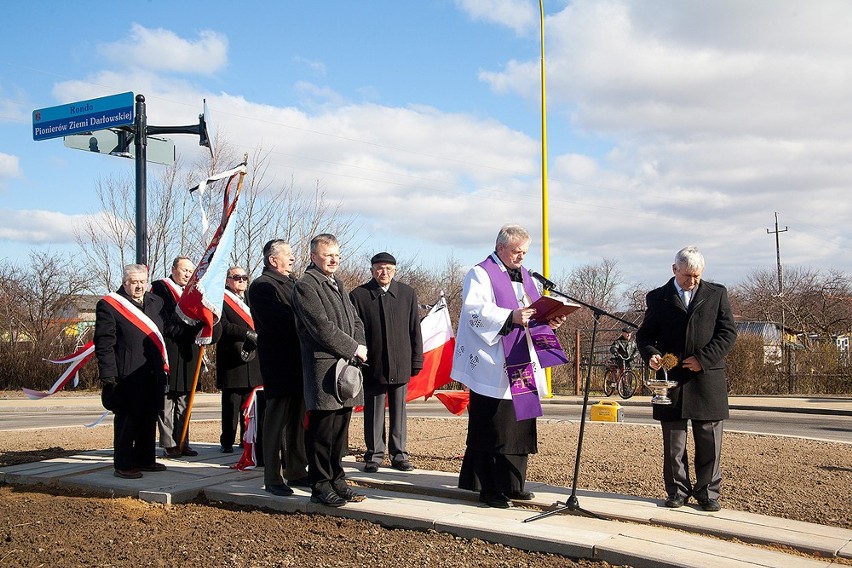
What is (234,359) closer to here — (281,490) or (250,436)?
(250,436)

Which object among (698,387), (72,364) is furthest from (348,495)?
(72,364)

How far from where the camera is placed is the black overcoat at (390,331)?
7.59m

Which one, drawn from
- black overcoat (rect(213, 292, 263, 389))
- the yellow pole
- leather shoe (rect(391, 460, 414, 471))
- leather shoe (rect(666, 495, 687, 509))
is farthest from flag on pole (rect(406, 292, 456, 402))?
the yellow pole

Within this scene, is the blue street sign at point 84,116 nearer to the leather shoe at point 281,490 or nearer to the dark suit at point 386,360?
the dark suit at point 386,360

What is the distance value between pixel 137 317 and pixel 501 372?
3465mm

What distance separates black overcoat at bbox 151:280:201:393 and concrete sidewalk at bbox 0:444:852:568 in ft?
3.48

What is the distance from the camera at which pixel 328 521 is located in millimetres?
5676

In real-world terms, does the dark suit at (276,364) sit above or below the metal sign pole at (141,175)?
below

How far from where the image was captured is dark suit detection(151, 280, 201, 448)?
820 centimetres

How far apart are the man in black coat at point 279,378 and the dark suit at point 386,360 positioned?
1035 millimetres

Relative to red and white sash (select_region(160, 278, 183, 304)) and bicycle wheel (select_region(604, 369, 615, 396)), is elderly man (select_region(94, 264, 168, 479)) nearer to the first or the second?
red and white sash (select_region(160, 278, 183, 304))

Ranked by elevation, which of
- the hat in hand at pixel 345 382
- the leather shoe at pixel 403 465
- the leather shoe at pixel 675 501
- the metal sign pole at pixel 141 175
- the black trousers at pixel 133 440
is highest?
the metal sign pole at pixel 141 175

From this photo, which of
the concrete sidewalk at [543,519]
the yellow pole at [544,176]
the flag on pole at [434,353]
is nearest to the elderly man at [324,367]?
the concrete sidewalk at [543,519]

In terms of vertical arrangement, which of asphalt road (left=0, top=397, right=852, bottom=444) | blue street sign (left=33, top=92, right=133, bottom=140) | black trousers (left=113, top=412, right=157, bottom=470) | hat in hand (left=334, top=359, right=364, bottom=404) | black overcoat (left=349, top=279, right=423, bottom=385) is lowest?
asphalt road (left=0, top=397, right=852, bottom=444)
